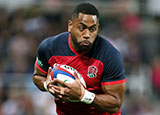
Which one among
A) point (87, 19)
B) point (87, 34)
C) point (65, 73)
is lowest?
point (65, 73)

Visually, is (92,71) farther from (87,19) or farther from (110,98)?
(87,19)

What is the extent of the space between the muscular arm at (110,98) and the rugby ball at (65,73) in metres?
0.25

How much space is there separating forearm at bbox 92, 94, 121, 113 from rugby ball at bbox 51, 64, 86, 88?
238mm

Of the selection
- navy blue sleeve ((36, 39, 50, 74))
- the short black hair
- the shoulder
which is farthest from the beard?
navy blue sleeve ((36, 39, 50, 74))

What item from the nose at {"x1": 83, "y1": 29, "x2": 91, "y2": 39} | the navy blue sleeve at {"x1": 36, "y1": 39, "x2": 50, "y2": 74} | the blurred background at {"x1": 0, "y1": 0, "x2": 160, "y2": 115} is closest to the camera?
the nose at {"x1": 83, "y1": 29, "x2": 91, "y2": 39}

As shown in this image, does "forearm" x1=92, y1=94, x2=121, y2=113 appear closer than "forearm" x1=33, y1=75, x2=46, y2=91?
Yes

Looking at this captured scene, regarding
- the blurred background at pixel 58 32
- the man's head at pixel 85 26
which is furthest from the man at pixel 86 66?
the blurred background at pixel 58 32

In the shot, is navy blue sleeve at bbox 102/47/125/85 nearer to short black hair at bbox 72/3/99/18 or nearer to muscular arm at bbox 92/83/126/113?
muscular arm at bbox 92/83/126/113

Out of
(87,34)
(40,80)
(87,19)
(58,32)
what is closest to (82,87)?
(87,34)

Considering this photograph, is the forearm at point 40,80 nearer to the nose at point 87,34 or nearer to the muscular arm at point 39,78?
the muscular arm at point 39,78

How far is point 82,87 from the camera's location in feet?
14.6

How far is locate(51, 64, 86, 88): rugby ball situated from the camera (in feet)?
14.9

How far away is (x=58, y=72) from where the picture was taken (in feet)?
15.1

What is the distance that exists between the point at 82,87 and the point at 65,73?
28 cm
